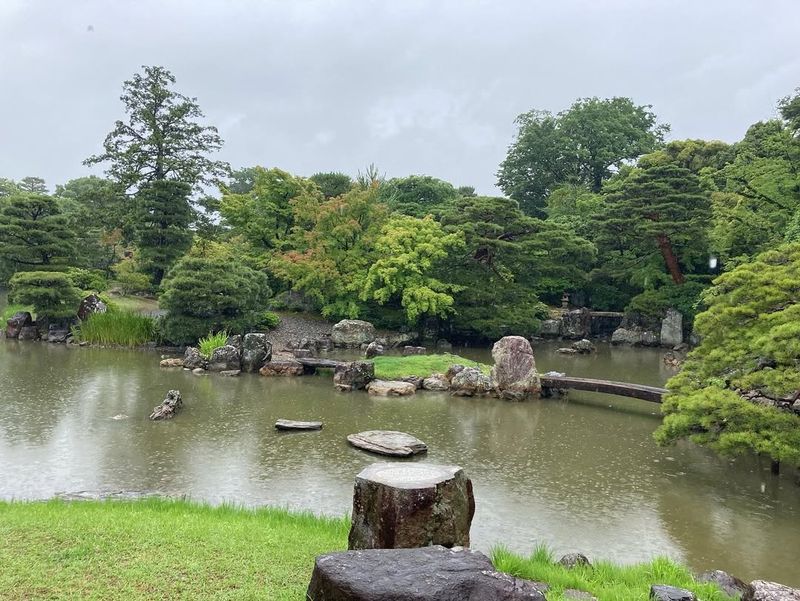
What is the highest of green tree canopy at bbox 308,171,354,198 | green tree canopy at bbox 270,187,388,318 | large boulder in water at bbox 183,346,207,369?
green tree canopy at bbox 308,171,354,198

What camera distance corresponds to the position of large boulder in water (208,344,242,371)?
1625 cm

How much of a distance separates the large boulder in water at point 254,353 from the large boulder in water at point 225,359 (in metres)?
0.19

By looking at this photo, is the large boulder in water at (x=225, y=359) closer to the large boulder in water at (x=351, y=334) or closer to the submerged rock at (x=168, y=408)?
the submerged rock at (x=168, y=408)

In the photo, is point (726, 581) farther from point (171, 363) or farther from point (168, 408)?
point (171, 363)

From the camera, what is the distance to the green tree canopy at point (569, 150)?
41.6 metres

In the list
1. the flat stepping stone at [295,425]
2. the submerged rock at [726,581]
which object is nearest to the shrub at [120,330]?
the flat stepping stone at [295,425]

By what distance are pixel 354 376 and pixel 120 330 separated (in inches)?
427

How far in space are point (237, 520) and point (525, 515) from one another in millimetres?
3269

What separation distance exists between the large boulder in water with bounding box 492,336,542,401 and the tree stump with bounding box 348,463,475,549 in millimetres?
9380

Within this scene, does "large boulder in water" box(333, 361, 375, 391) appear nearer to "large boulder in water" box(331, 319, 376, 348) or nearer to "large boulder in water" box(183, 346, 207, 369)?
"large boulder in water" box(183, 346, 207, 369)

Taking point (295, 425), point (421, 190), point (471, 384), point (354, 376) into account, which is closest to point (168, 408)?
point (295, 425)

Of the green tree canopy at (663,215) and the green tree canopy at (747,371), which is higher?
the green tree canopy at (663,215)

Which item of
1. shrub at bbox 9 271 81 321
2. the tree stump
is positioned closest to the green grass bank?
the tree stump

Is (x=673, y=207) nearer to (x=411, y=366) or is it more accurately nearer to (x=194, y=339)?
(x=411, y=366)
